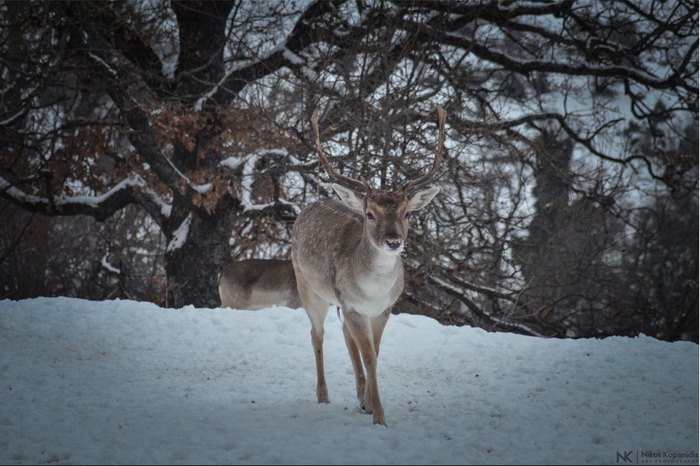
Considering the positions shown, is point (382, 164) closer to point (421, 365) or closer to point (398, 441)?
point (421, 365)

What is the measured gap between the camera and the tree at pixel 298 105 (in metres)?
11.2

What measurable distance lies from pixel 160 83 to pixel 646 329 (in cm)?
1279

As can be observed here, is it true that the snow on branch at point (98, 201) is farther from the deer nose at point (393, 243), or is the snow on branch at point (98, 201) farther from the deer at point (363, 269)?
the deer nose at point (393, 243)

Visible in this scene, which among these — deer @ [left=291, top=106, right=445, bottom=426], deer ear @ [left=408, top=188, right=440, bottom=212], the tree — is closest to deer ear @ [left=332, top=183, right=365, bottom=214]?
deer @ [left=291, top=106, right=445, bottom=426]

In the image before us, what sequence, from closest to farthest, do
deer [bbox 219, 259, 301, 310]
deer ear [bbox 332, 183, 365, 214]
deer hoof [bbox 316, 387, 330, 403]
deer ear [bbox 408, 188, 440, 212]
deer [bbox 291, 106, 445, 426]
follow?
deer [bbox 291, 106, 445, 426] → deer ear [bbox 408, 188, 440, 212] → deer ear [bbox 332, 183, 365, 214] → deer hoof [bbox 316, 387, 330, 403] → deer [bbox 219, 259, 301, 310]

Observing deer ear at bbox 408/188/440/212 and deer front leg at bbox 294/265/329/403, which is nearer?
deer ear at bbox 408/188/440/212

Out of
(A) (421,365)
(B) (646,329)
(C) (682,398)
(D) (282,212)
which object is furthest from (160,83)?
(B) (646,329)

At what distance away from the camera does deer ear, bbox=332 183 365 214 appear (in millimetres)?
5930

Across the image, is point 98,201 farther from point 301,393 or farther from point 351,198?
point 351,198

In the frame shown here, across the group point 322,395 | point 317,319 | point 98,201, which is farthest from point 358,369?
point 98,201

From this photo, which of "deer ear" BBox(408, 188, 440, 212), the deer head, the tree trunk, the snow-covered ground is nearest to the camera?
the snow-covered ground

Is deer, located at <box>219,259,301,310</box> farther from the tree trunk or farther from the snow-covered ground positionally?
the tree trunk

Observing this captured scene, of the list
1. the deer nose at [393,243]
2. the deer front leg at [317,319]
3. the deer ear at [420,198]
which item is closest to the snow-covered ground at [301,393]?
the deer front leg at [317,319]

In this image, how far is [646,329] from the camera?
1645cm
